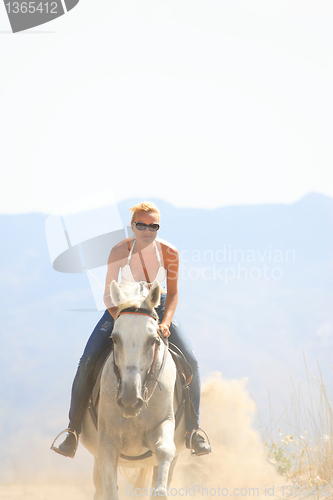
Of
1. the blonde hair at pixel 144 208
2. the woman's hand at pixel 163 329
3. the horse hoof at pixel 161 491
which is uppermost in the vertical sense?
the blonde hair at pixel 144 208

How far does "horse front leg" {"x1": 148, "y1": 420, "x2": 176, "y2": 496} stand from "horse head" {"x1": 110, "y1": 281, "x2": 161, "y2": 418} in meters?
0.58

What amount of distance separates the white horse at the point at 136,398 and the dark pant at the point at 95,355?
0.39 metres

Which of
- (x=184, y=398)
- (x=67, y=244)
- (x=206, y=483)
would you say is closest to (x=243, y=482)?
(x=206, y=483)

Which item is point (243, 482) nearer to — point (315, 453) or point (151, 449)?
point (315, 453)

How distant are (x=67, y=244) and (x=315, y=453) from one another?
610 cm

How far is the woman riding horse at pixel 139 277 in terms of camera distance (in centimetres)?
445

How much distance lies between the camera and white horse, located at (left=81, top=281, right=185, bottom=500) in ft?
11.2

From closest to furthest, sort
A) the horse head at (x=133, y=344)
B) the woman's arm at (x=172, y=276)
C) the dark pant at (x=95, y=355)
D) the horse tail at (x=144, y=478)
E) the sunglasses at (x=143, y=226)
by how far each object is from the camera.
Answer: the horse head at (x=133, y=344) → the sunglasses at (x=143, y=226) → the woman's arm at (x=172, y=276) → the dark pant at (x=95, y=355) → the horse tail at (x=144, y=478)

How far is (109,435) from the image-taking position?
401 centimetres

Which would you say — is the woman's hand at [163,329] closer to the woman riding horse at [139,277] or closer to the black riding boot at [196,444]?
the woman riding horse at [139,277]

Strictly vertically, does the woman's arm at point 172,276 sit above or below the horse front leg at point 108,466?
above

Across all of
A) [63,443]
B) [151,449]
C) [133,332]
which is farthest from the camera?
[63,443]
